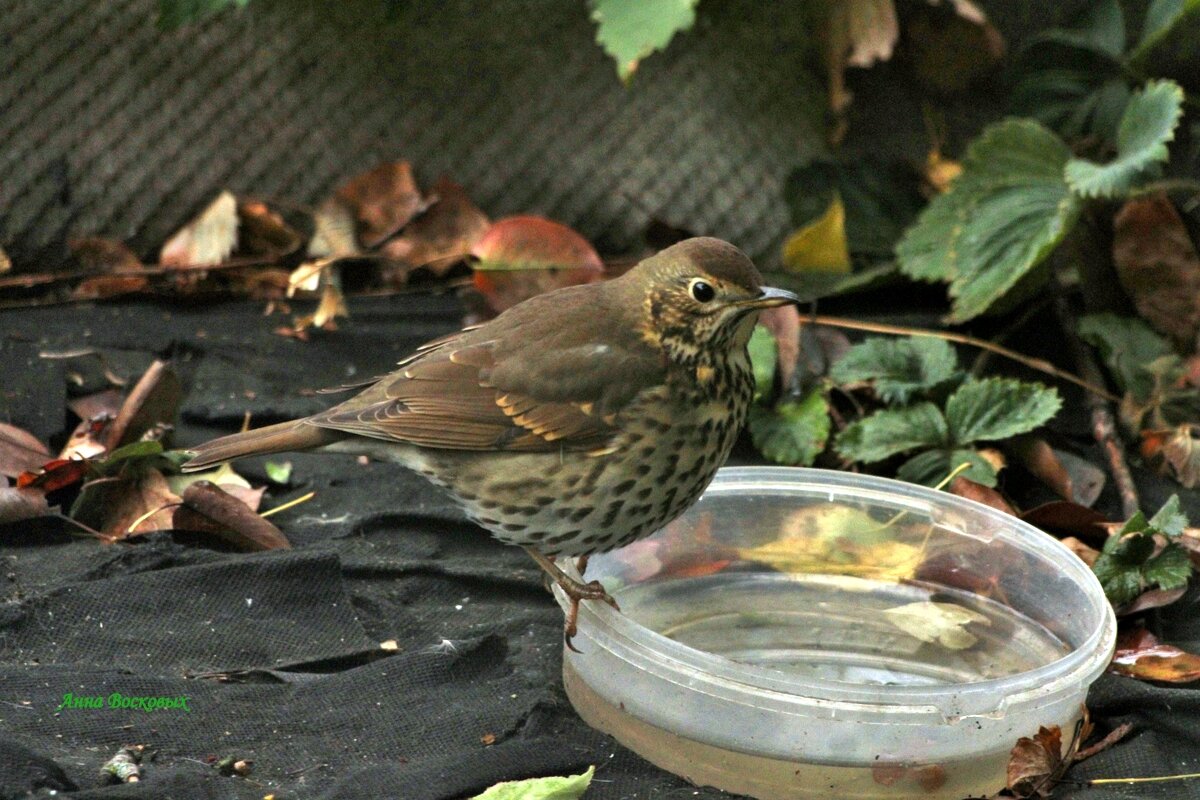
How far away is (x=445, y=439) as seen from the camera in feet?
9.78

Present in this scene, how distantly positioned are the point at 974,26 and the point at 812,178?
81 cm

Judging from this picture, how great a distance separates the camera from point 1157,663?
116 inches

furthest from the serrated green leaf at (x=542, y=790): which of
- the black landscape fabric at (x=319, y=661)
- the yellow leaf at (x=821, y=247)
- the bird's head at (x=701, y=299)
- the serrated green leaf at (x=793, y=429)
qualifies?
the yellow leaf at (x=821, y=247)

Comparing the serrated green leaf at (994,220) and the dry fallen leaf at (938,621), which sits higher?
the serrated green leaf at (994,220)

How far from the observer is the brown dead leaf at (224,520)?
127 inches

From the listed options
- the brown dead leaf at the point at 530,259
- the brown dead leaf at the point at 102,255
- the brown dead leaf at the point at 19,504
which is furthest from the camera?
the brown dead leaf at the point at 102,255

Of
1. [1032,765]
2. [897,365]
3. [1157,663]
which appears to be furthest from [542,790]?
[897,365]

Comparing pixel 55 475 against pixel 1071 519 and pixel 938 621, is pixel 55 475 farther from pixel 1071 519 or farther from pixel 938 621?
pixel 1071 519

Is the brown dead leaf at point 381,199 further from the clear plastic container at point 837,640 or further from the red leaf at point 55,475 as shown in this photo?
the clear plastic container at point 837,640

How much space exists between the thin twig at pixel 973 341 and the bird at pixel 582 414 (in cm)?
121

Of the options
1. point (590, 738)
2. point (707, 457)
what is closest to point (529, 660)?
point (590, 738)

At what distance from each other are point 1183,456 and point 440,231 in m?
2.39

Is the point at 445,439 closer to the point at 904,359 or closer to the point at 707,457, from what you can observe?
the point at 707,457

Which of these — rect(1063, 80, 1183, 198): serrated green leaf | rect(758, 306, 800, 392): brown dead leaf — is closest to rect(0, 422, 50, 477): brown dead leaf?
rect(758, 306, 800, 392): brown dead leaf
